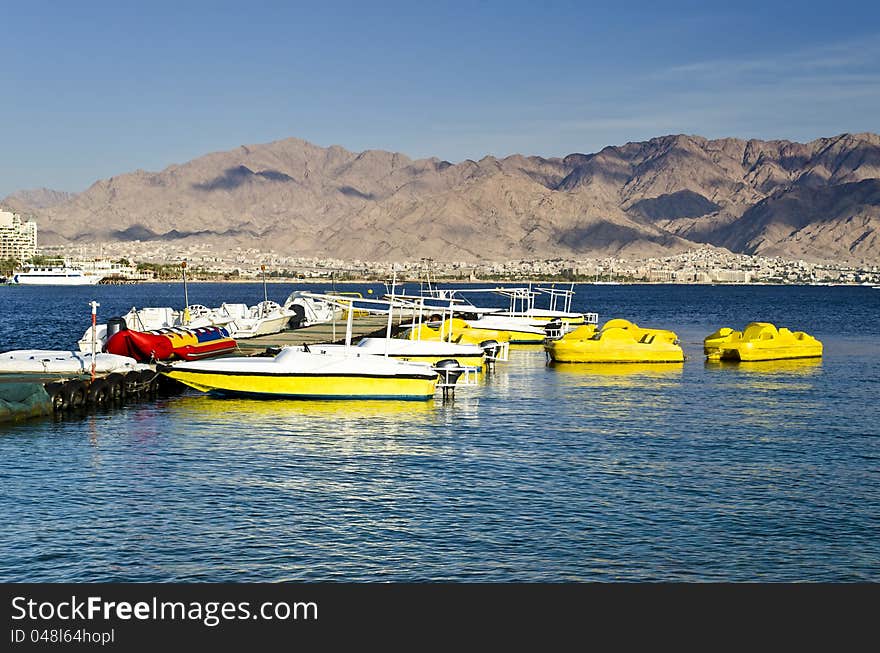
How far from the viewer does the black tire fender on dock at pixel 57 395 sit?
137 ft

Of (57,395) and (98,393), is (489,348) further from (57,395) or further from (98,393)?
(57,395)

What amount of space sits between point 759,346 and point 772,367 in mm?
2774

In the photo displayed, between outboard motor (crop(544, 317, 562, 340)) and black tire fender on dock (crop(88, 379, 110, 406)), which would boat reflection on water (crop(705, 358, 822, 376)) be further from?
black tire fender on dock (crop(88, 379, 110, 406))

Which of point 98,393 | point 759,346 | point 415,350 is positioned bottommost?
point 98,393

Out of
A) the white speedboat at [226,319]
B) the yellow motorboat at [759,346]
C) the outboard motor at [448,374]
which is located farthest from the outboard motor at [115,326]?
the yellow motorboat at [759,346]

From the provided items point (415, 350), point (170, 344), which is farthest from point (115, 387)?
point (415, 350)

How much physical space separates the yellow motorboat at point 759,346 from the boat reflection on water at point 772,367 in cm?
37

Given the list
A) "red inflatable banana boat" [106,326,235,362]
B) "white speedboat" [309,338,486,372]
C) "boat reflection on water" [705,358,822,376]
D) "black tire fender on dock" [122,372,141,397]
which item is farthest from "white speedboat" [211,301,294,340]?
"boat reflection on water" [705,358,822,376]

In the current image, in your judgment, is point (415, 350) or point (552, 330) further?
point (552, 330)

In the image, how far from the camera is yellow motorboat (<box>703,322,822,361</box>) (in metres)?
68.9

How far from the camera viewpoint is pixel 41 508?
2578cm

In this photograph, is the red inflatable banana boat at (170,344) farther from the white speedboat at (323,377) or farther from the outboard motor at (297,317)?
the outboard motor at (297,317)

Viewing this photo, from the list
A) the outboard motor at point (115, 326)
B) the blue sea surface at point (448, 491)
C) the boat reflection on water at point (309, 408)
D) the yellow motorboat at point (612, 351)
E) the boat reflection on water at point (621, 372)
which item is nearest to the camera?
the blue sea surface at point (448, 491)

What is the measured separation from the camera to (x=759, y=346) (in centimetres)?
6944
